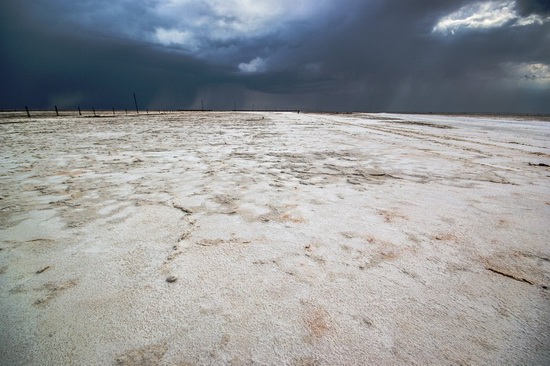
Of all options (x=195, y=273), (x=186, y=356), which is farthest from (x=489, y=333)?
(x=195, y=273)

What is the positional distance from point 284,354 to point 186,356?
0.40 meters

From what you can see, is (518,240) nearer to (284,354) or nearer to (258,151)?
(284,354)

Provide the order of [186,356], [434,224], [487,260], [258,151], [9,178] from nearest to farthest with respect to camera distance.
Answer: [186,356], [487,260], [434,224], [9,178], [258,151]

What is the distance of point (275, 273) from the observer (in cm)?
154

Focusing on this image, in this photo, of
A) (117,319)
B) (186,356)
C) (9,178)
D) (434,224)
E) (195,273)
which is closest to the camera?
(186,356)

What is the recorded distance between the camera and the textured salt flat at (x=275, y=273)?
42.9 inches

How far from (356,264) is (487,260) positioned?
86 cm

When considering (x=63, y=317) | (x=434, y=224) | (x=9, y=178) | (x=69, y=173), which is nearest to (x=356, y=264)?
(x=434, y=224)

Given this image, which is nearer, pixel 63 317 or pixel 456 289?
pixel 63 317

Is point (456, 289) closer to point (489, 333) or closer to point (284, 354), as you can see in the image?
point (489, 333)

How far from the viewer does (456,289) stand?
4.64 ft

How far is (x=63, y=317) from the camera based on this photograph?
4.08ft

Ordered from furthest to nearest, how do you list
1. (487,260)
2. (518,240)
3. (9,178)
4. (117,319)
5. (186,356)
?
1. (9,178)
2. (518,240)
3. (487,260)
4. (117,319)
5. (186,356)

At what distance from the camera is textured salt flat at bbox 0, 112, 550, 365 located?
109cm
